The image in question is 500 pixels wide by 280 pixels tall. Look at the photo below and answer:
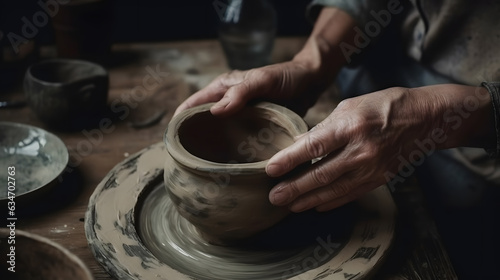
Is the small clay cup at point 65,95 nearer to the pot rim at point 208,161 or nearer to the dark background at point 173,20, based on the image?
the pot rim at point 208,161

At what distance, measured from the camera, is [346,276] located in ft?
3.43

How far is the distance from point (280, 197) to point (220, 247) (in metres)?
0.18

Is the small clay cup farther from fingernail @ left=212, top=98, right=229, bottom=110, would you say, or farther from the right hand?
fingernail @ left=212, top=98, right=229, bottom=110

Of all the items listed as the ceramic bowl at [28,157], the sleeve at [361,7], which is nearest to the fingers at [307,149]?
the ceramic bowl at [28,157]

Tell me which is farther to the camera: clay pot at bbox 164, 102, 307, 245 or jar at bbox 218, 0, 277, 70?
jar at bbox 218, 0, 277, 70

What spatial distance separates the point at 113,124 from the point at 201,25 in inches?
38.1

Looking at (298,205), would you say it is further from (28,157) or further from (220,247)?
(28,157)

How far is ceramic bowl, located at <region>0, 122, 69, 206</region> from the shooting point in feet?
4.30

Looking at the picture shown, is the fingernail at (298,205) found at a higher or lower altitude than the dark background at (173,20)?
higher

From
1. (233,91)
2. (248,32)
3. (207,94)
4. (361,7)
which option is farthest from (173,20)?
(233,91)

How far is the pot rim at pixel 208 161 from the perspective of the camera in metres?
1.00

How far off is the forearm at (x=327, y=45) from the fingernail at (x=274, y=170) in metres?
0.51

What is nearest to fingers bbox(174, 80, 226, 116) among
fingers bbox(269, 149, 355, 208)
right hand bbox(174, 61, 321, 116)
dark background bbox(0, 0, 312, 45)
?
right hand bbox(174, 61, 321, 116)

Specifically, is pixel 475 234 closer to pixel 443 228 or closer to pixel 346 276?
pixel 443 228
